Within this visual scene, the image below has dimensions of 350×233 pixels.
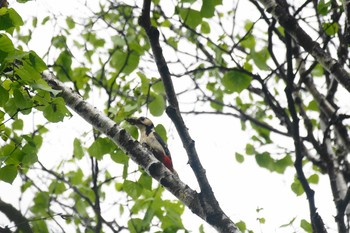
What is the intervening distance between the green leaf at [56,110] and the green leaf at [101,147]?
57cm

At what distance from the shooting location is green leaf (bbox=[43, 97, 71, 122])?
8.83 feet

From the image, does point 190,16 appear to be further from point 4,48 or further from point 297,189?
point 4,48

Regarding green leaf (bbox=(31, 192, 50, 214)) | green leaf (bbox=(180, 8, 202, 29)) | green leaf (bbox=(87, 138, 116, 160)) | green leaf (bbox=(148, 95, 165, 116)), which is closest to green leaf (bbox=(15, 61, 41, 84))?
green leaf (bbox=(87, 138, 116, 160))

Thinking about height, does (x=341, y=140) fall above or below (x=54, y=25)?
below

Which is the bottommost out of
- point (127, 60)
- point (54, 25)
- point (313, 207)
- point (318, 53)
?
point (313, 207)

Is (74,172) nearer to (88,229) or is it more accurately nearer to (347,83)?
(88,229)

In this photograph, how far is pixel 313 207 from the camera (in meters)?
2.92

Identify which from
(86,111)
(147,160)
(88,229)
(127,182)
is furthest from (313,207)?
(88,229)

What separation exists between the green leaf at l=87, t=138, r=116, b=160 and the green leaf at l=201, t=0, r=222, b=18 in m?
1.14

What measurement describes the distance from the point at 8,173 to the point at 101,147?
0.75m

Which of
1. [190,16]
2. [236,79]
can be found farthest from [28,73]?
[190,16]

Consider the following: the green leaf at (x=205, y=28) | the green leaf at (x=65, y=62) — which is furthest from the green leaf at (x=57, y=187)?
the green leaf at (x=205, y=28)

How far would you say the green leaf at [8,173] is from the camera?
272 centimetres

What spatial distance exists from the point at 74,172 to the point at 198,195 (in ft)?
12.2
